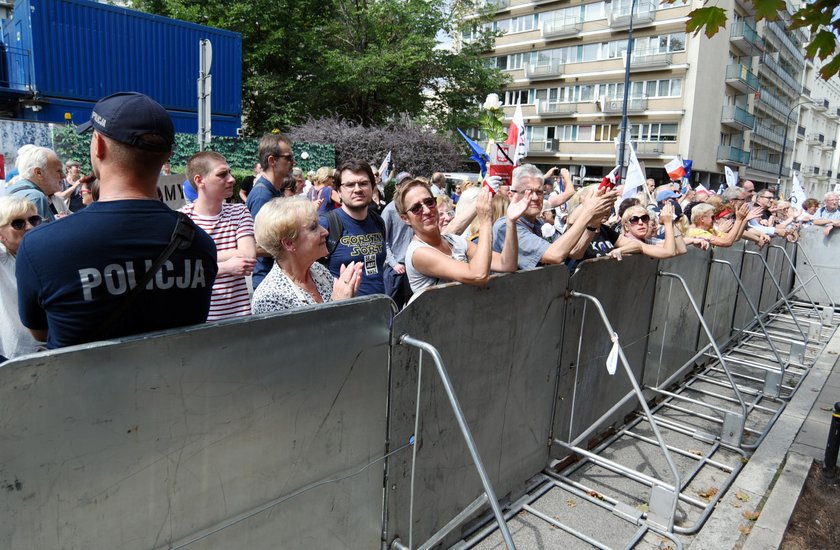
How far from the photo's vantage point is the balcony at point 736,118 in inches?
1925

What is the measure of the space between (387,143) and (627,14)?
2906 cm

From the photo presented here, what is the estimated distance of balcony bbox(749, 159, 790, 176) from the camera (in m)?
58.9

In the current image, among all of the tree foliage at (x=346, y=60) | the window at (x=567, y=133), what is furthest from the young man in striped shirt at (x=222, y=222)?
the window at (x=567, y=133)

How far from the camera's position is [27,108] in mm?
14352

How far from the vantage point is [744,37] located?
48625 millimetres

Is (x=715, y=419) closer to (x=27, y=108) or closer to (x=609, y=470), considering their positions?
(x=609, y=470)

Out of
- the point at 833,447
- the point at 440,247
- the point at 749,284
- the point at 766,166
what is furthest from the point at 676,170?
the point at 766,166

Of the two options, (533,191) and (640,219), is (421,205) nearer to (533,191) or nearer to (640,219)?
(533,191)

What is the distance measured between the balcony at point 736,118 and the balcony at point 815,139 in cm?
3383

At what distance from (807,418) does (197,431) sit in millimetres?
6062

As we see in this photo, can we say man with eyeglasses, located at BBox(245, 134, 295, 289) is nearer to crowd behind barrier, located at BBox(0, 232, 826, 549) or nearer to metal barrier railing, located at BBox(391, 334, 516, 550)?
crowd behind barrier, located at BBox(0, 232, 826, 549)

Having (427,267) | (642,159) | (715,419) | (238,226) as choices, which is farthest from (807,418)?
(642,159)

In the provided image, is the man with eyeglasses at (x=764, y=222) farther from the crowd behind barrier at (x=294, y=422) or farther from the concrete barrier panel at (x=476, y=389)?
the concrete barrier panel at (x=476, y=389)

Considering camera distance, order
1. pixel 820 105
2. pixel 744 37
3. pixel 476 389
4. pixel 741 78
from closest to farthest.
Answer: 1. pixel 476 389
2. pixel 744 37
3. pixel 741 78
4. pixel 820 105
